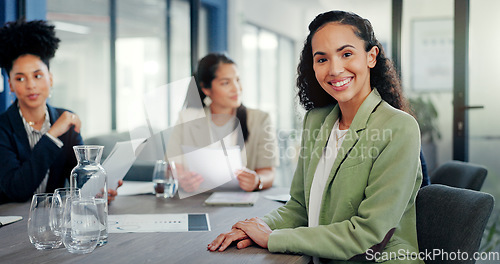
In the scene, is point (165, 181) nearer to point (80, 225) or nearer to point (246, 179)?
point (246, 179)

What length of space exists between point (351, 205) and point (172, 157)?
1.38 metres

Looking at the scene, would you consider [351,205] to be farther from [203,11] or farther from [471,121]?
[203,11]

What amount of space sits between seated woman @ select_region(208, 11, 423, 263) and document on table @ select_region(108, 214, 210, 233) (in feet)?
0.70

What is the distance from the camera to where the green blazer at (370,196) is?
1.16 meters

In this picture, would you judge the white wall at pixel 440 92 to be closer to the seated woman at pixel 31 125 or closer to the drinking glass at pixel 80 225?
the seated woman at pixel 31 125

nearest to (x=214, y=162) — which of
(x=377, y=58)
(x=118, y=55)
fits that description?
(x=377, y=58)

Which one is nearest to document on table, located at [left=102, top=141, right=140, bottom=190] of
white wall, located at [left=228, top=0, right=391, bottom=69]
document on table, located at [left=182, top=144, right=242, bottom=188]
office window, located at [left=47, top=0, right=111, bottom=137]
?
document on table, located at [left=182, top=144, right=242, bottom=188]

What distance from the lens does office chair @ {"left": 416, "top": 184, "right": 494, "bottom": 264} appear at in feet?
3.97

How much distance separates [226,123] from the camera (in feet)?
8.58

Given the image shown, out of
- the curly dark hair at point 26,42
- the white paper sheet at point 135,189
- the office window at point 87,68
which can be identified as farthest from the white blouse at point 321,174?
the office window at point 87,68

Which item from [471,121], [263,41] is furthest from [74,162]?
[263,41]

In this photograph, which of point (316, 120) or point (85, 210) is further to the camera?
point (316, 120)

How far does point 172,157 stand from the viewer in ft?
8.04

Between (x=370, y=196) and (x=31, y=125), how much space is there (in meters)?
1.54
